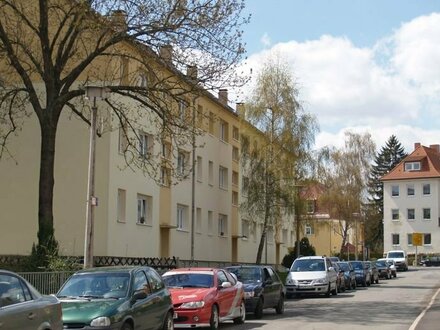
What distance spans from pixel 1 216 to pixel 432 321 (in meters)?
21.4

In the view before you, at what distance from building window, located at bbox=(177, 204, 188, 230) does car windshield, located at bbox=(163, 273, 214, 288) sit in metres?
24.1

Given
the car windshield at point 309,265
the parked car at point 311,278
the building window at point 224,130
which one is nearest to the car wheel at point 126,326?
the parked car at point 311,278

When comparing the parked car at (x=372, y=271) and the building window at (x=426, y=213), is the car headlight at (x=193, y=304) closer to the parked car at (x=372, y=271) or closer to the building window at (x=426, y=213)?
the parked car at (x=372, y=271)

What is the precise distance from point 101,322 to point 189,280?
568 centimetres

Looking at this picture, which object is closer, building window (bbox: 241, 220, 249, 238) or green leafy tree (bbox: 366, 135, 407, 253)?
building window (bbox: 241, 220, 249, 238)

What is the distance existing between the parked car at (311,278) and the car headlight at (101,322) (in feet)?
64.7

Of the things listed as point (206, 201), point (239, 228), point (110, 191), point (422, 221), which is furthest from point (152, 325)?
point (422, 221)

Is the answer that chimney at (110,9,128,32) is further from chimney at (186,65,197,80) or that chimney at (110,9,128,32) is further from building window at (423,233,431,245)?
building window at (423,233,431,245)

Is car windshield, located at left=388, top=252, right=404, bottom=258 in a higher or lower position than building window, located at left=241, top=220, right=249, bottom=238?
lower

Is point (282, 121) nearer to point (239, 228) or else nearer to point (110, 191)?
point (239, 228)

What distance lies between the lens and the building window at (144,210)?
36.0 meters

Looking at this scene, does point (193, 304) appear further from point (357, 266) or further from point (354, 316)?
point (357, 266)

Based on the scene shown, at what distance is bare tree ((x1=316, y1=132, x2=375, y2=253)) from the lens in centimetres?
7100

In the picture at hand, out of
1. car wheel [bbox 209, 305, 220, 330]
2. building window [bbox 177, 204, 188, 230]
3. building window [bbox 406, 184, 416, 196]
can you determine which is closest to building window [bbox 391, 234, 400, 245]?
building window [bbox 406, 184, 416, 196]
